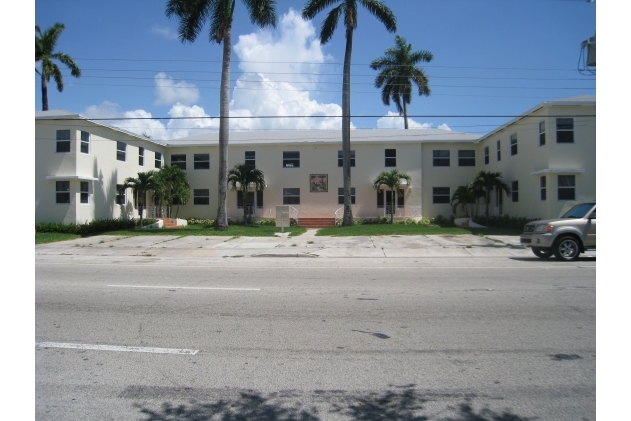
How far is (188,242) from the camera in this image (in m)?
20.5

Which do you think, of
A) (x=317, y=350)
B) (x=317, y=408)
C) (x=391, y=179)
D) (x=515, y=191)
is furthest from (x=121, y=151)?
(x=317, y=408)

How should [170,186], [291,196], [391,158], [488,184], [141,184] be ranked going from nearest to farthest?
[488,184] < [141,184] < [170,186] < [391,158] < [291,196]

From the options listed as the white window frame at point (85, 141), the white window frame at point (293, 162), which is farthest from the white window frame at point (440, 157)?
the white window frame at point (85, 141)

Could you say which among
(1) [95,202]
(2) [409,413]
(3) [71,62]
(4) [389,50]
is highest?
(4) [389,50]

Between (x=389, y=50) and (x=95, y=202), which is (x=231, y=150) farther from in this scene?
(x=389, y=50)

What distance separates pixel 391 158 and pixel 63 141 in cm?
2088

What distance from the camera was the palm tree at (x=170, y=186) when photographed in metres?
28.6

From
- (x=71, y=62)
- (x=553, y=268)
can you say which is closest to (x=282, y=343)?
(x=553, y=268)

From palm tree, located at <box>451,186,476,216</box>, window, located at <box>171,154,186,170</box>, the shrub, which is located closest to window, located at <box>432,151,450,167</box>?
palm tree, located at <box>451,186,476,216</box>

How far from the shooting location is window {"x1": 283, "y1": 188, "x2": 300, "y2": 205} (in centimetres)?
3303

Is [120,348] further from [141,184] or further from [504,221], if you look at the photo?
[504,221]

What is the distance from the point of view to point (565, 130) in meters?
23.1

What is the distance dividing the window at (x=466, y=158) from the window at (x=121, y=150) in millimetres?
23106

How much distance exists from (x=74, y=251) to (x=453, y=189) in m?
24.7
